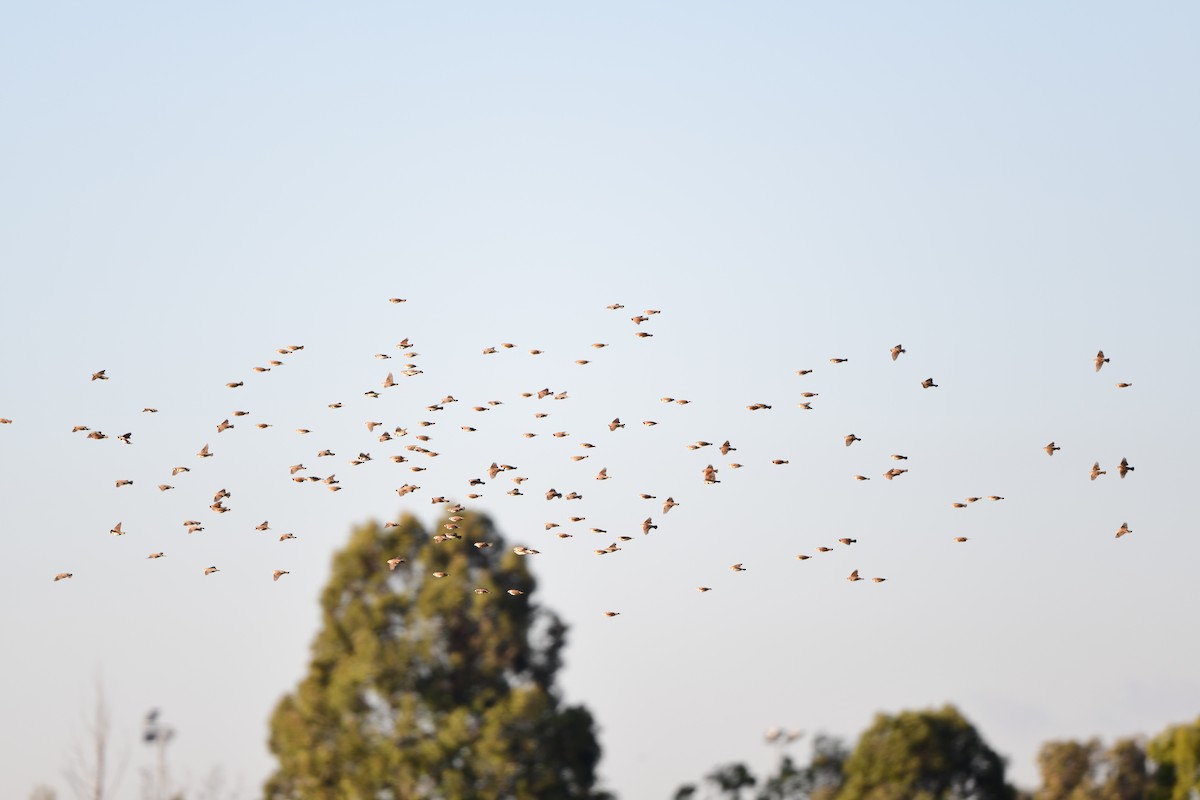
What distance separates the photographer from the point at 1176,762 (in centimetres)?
6706

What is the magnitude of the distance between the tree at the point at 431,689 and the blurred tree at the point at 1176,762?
1907cm

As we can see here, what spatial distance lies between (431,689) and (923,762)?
1471 centimetres

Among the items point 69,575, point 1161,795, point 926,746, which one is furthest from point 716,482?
point 1161,795

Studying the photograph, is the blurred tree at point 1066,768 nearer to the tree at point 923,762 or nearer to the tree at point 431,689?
the tree at point 923,762

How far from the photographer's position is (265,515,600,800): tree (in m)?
60.3

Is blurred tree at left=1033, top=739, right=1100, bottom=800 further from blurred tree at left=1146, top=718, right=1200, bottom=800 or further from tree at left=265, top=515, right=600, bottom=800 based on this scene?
tree at left=265, top=515, right=600, bottom=800

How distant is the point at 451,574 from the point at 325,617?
4.09 m

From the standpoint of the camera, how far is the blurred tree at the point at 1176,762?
66062 millimetres

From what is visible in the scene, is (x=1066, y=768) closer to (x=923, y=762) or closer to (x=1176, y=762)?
(x=1176, y=762)

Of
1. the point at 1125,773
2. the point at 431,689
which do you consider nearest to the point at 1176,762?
the point at 1125,773

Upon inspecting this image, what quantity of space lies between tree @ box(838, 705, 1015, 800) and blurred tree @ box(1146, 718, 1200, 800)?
708cm

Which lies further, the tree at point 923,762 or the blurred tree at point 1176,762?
the blurred tree at point 1176,762

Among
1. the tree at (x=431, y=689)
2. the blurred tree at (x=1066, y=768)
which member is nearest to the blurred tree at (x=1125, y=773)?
the blurred tree at (x=1066, y=768)

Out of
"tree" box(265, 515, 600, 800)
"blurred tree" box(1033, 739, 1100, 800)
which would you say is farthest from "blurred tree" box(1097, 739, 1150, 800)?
"tree" box(265, 515, 600, 800)
